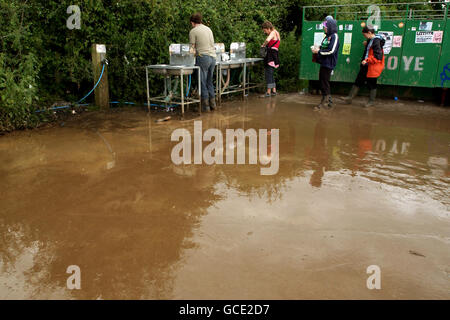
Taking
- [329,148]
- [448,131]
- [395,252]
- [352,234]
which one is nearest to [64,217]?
[352,234]

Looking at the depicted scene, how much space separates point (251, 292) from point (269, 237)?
0.78m

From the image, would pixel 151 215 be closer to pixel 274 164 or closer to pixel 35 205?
pixel 35 205

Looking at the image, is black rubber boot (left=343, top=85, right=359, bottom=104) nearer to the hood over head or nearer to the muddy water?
the hood over head

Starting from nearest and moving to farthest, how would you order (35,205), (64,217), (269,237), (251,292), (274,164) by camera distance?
(251,292)
(269,237)
(64,217)
(35,205)
(274,164)

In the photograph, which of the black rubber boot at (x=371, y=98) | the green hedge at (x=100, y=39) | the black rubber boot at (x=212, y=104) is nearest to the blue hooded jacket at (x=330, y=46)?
the black rubber boot at (x=371, y=98)

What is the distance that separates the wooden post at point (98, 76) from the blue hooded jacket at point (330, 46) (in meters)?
4.73

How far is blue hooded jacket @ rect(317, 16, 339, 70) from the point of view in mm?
8281

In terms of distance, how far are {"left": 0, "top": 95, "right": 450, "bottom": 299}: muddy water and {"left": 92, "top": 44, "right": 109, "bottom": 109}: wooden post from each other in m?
2.22

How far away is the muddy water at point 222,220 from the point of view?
2.91 m


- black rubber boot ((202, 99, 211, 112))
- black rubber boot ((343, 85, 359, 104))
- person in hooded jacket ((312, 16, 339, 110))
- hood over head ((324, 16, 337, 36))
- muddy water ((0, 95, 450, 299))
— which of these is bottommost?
muddy water ((0, 95, 450, 299))

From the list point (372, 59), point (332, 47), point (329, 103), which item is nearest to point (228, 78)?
point (329, 103)

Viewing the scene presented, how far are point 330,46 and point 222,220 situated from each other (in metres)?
5.91

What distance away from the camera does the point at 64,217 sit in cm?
385

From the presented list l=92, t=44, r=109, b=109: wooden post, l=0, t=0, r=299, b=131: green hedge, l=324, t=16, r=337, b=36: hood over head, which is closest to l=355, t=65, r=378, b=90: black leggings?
l=324, t=16, r=337, b=36: hood over head
